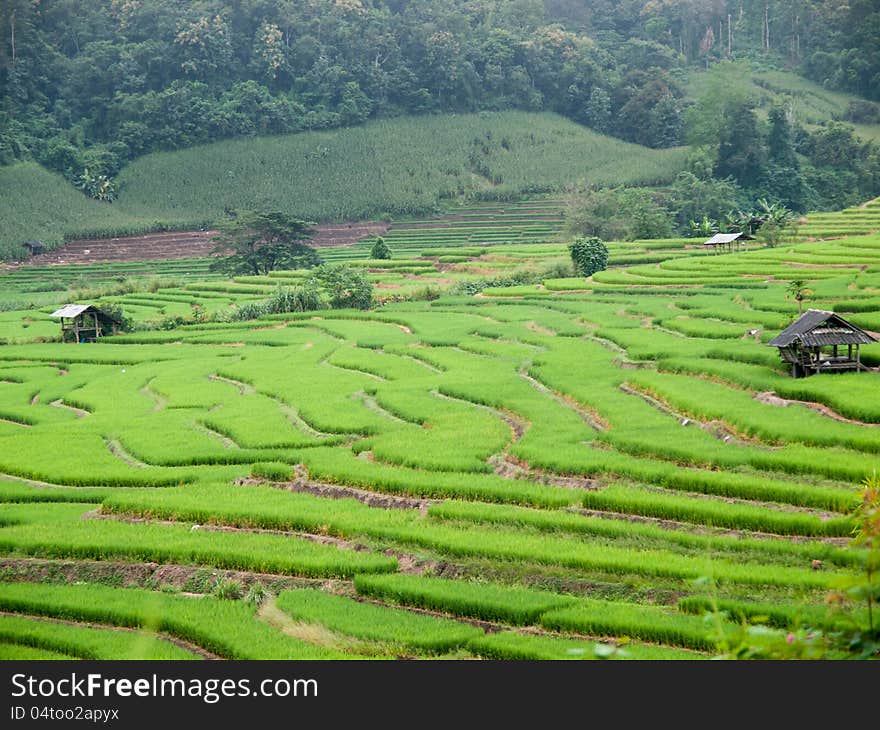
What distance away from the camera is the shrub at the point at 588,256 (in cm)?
4862

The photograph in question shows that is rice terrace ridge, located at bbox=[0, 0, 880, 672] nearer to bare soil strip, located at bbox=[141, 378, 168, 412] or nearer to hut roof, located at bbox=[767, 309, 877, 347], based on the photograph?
hut roof, located at bbox=[767, 309, 877, 347]

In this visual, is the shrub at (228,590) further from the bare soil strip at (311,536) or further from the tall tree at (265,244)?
the tall tree at (265,244)

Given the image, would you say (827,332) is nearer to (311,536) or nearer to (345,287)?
(311,536)

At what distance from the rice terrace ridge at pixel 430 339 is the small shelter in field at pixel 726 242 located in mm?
480

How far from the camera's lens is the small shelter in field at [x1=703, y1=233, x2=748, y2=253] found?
48969 mm

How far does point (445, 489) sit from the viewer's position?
18.5 m

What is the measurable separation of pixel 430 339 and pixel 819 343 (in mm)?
14109

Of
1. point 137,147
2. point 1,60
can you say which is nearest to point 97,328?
point 137,147

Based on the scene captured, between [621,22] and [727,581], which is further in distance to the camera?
[621,22]

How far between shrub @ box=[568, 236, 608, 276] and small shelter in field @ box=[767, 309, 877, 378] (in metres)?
23.6

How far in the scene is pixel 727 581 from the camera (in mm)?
13625

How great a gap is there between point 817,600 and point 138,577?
825cm

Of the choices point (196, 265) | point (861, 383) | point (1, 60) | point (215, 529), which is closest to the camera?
point (215, 529)

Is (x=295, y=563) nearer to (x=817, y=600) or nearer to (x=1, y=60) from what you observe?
(x=817, y=600)
